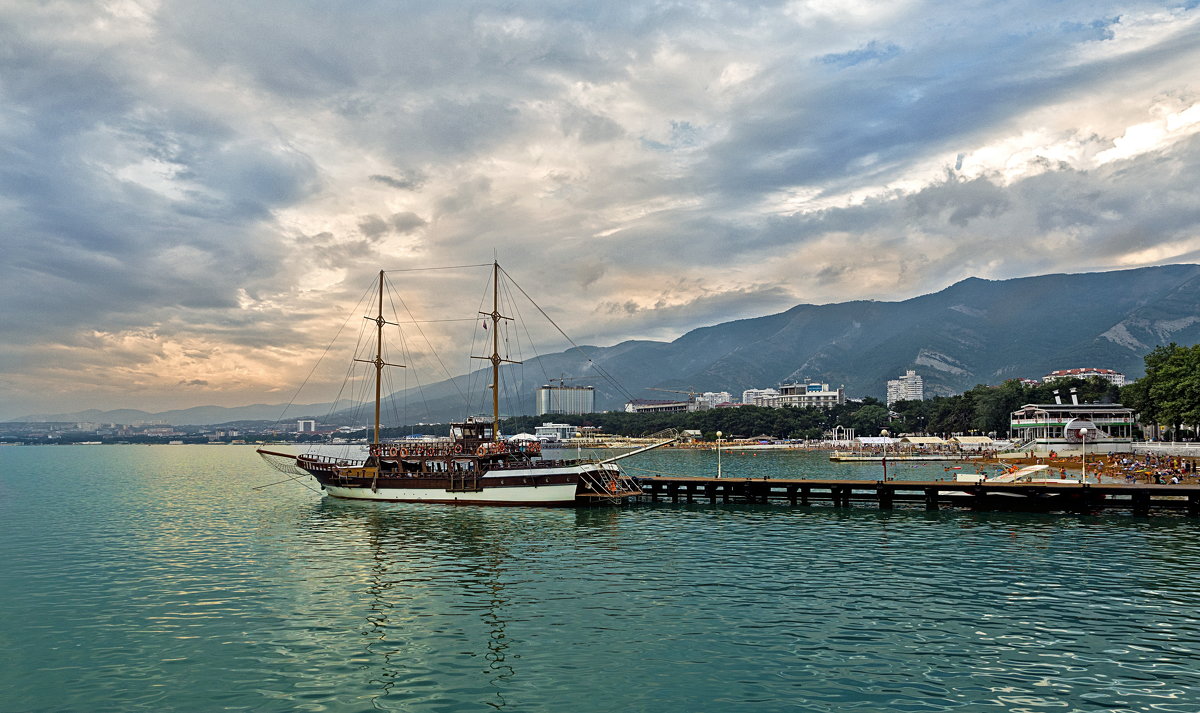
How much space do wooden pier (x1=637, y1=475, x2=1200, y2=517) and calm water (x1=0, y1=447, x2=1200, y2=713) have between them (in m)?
7.70

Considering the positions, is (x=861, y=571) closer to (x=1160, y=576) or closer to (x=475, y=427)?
(x=1160, y=576)

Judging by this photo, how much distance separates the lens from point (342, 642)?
891 inches

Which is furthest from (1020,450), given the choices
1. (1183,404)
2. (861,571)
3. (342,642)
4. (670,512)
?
(342,642)

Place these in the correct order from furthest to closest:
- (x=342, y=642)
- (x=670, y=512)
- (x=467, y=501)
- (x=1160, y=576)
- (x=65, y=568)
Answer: (x=467, y=501), (x=670, y=512), (x=65, y=568), (x=1160, y=576), (x=342, y=642)

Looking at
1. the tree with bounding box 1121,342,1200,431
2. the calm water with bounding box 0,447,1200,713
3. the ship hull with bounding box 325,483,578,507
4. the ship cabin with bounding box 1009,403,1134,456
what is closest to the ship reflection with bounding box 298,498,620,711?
the calm water with bounding box 0,447,1200,713

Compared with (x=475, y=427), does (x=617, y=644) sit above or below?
below

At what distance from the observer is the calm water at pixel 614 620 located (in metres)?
18.1

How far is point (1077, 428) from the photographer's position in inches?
4535

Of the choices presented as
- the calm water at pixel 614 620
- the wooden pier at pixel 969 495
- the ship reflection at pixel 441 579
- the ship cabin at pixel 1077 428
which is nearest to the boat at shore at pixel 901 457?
the ship cabin at pixel 1077 428

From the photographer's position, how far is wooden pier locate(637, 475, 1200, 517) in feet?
176

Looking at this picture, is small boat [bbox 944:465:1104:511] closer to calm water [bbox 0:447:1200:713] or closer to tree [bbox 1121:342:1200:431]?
calm water [bbox 0:447:1200:713]

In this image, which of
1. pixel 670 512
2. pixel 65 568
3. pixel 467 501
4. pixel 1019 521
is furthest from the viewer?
pixel 467 501

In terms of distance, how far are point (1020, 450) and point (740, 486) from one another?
85.1 metres

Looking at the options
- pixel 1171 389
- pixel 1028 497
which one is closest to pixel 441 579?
pixel 1028 497
